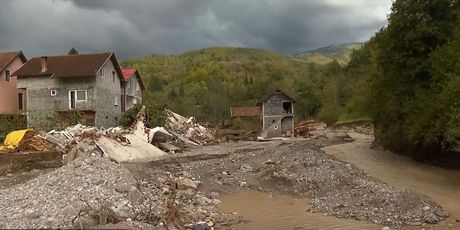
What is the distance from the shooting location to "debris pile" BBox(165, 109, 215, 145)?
2022 inches

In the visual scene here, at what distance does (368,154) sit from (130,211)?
78.4ft

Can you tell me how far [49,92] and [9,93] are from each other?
632 centimetres

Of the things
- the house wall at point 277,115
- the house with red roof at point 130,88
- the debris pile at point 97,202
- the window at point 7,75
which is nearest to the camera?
the debris pile at point 97,202

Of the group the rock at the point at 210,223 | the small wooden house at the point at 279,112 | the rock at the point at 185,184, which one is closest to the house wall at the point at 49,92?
the small wooden house at the point at 279,112

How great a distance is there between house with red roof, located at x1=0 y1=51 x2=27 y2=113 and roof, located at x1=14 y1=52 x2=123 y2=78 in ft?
7.32

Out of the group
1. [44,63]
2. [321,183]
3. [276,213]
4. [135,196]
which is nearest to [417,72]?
[321,183]

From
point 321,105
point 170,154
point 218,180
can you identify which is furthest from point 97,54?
point 321,105

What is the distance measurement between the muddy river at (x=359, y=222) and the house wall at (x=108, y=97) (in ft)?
86.8

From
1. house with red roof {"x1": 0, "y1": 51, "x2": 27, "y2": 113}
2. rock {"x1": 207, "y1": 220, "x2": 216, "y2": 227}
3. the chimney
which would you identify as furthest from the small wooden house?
rock {"x1": 207, "y1": 220, "x2": 216, "y2": 227}

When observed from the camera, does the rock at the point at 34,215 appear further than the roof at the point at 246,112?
No

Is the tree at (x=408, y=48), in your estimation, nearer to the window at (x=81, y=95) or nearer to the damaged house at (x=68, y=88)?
the damaged house at (x=68, y=88)

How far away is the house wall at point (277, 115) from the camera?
2621 inches

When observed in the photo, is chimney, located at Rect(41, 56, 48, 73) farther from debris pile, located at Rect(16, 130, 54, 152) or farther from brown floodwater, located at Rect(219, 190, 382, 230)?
brown floodwater, located at Rect(219, 190, 382, 230)

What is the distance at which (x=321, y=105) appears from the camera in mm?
103000
